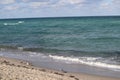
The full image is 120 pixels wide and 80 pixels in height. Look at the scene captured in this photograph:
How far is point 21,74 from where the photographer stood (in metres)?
12.7

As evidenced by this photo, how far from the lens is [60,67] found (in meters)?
18.9

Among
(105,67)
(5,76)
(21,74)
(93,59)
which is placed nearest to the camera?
(5,76)

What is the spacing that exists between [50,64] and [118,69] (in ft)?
14.0

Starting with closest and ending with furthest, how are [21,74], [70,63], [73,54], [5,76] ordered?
[5,76]
[21,74]
[70,63]
[73,54]

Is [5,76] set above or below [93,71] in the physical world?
above

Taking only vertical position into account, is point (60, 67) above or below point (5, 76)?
below

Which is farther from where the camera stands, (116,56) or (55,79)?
(116,56)

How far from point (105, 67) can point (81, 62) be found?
2.28 m

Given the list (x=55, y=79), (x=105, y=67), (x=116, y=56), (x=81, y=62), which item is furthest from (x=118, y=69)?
(x=55, y=79)

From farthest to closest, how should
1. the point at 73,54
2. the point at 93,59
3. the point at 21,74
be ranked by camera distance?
the point at 73,54, the point at 93,59, the point at 21,74

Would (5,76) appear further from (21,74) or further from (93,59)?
(93,59)

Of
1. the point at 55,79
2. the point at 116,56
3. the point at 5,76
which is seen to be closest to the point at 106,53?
the point at 116,56

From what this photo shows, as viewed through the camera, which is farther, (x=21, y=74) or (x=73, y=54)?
(x=73, y=54)

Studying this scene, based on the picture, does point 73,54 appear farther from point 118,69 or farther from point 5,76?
point 5,76
